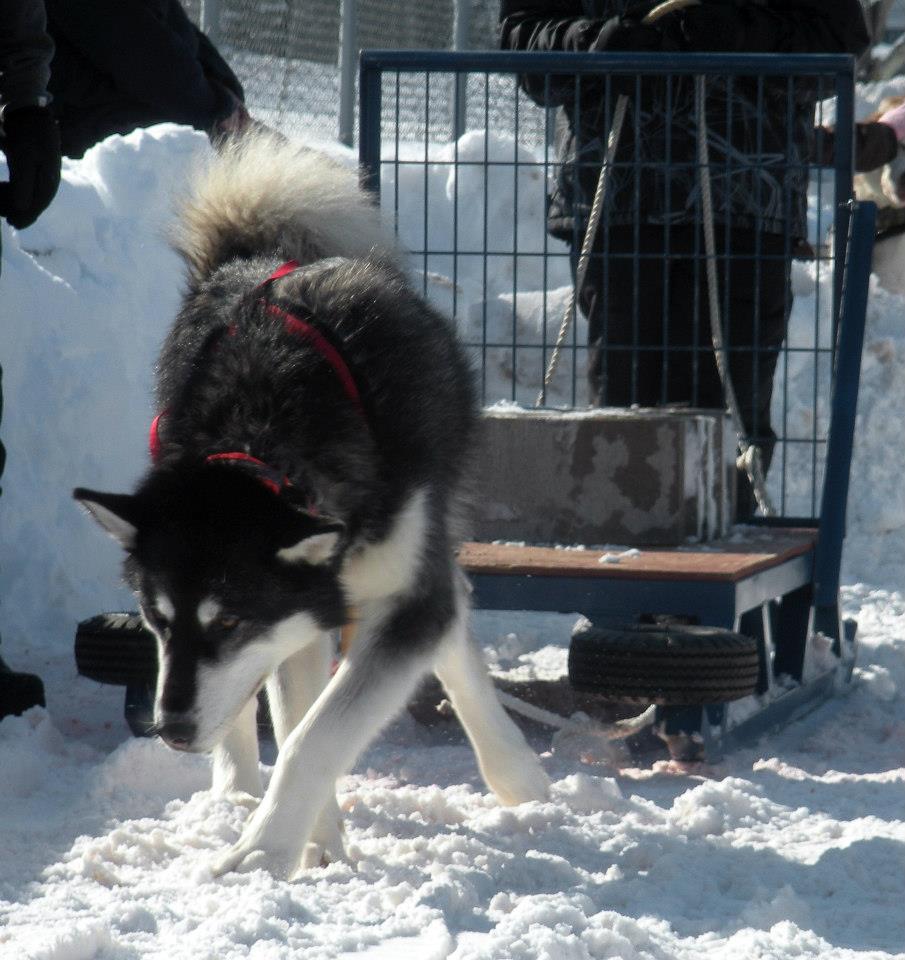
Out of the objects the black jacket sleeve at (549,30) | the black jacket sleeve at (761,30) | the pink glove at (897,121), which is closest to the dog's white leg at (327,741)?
the black jacket sleeve at (549,30)

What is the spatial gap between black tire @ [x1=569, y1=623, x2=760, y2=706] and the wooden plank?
0.50ft

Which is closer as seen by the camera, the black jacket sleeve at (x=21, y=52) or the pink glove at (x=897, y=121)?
the black jacket sleeve at (x=21, y=52)

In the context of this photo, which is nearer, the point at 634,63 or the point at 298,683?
the point at 298,683

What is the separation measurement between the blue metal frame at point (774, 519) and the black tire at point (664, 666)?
156mm

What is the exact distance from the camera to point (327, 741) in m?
2.51

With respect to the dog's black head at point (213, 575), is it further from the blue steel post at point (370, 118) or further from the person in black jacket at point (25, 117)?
the blue steel post at point (370, 118)

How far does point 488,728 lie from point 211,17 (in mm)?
6216

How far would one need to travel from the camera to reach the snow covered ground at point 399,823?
2143mm

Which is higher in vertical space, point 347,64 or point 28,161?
point 347,64

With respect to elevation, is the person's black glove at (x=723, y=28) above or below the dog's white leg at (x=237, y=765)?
above

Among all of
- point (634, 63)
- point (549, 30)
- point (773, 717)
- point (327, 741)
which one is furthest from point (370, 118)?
point (327, 741)

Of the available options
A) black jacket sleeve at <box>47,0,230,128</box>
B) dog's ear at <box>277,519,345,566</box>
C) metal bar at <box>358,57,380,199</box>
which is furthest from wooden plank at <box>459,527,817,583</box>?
black jacket sleeve at <box>47,0,230,128</box>

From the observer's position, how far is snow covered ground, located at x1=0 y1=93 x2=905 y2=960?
2143 millimetres

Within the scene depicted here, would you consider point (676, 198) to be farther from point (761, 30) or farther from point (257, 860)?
point (257, 860)
